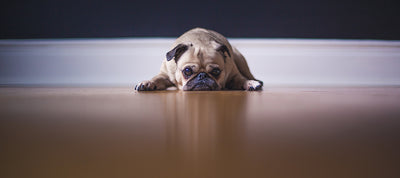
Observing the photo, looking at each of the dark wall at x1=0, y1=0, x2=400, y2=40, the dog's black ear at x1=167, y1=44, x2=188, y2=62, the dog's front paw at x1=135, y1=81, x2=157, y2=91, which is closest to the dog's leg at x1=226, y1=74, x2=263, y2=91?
the dog's black ear at x1=167, y1=44, x2=188, y2=62

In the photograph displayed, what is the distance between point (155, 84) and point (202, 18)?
1.65 meters

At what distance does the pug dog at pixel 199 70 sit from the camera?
1685 mm

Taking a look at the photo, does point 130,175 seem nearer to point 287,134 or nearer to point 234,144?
point 234,144

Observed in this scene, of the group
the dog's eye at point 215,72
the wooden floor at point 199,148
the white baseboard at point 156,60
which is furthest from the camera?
the white baseboard at point 156,60

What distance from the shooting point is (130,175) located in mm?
249

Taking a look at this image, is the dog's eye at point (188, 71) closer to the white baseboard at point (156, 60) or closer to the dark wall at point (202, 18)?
the white baseboard at point (156, 60)

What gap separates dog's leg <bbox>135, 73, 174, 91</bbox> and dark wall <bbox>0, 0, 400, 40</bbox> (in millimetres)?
1367

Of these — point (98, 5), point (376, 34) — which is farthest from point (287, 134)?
point (376, 34)

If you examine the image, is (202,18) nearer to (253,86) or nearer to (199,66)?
(199,66)

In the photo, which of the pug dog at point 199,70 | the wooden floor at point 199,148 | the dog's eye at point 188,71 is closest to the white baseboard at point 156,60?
the pug dog at point 199,70

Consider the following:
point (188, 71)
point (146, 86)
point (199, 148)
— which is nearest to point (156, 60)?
point (188, 71)

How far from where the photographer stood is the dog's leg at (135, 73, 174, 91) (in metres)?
1.57

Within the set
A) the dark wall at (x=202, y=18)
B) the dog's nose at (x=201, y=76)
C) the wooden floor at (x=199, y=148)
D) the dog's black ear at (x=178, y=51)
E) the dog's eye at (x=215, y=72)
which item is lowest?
the wooden floor at (x=199, y=148)

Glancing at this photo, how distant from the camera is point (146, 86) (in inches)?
63.1
